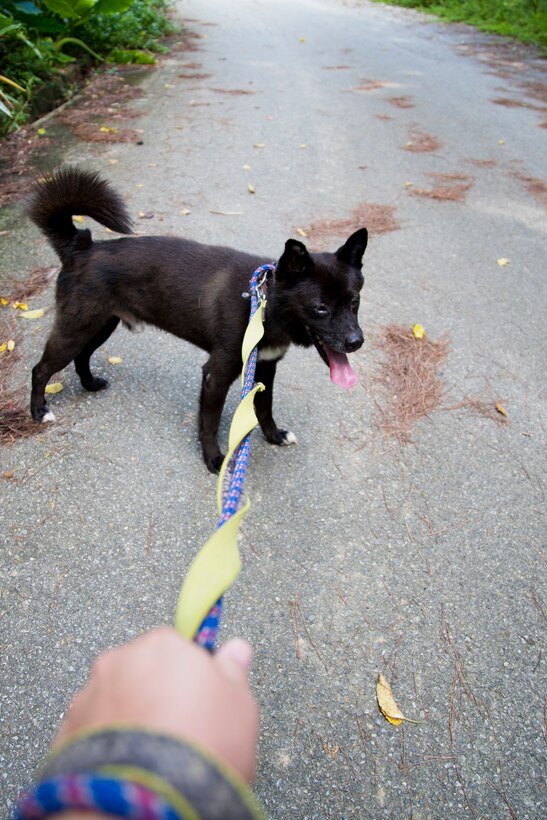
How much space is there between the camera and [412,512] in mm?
2736

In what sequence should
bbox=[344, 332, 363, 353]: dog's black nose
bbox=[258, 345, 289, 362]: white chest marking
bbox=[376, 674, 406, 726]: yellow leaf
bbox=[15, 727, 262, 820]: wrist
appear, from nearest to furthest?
bbox=[15, 727, 262, 820]: wrist
bbox=[376, 674, 406, 726]: yellow leaf
bbox=[344, 332, 363, 353]: dog's black nose
bbox=[258, 345, 289, 362]: white chest marking

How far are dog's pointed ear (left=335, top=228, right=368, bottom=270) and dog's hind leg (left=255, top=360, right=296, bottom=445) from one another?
0.63m

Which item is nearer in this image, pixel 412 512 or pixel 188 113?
pixel 412 512

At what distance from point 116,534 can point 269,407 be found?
1.04 metres

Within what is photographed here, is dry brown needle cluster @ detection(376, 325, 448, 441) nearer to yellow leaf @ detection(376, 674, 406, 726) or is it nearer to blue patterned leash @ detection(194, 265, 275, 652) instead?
blue patterned leash @ detection(194, 265, 275, 652)

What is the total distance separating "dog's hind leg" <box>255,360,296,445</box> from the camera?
294 centimetres

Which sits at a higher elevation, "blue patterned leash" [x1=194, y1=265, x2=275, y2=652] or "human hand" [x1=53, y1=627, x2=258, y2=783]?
"human hand" [x1=53, y1=627, x2=258, y2=783]

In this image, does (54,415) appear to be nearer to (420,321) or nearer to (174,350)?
(174,350)

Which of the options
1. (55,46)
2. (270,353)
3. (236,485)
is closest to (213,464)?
(270,353)

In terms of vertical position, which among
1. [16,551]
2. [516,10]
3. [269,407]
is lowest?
[16,551]

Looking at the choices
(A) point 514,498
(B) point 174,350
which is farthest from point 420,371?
(B) point 174,350

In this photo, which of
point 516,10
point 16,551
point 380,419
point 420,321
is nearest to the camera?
point 16,551

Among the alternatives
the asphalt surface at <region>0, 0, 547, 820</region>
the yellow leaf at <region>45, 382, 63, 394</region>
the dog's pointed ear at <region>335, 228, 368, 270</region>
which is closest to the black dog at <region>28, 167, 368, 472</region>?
the dog's pointed ear at <region>335, 228, 368, 270</region>

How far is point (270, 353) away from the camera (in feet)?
9.12
